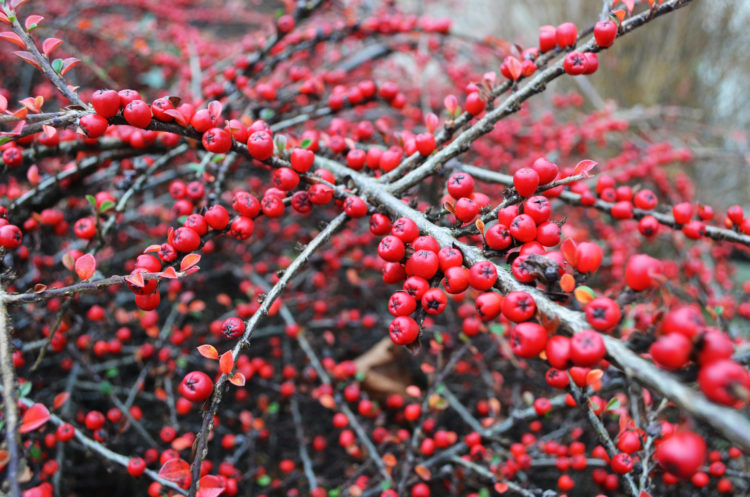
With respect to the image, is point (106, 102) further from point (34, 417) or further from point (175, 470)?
point (175, 470)

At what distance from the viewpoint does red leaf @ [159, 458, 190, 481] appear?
1325mm

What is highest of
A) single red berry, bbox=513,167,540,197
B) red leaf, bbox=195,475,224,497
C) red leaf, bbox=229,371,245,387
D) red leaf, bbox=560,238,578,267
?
single red berry, bbox=513,167,540,197

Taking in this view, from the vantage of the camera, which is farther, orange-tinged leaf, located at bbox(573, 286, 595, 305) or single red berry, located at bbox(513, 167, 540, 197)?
single red berry, located at bbox(513, 167, 540, 197)

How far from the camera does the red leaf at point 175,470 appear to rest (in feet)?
4.35

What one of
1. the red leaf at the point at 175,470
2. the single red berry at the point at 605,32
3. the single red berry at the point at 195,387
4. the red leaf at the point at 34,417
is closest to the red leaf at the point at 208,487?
the red leaf at the point at 175,470

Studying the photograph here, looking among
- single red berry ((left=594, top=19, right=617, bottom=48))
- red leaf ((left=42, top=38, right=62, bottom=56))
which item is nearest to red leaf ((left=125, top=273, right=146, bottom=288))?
red leaf ((left=42, top=38, right=62, bottom=56))

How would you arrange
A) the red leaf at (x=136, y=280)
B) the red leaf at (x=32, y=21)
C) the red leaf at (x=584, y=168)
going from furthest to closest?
the red leaf at (x=32, y=21), the red leaf at (x=584, y=168), the red leaf at (x=136, y=280)

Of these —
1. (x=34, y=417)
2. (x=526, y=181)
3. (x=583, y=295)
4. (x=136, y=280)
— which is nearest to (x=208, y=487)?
(x=34, y=417)

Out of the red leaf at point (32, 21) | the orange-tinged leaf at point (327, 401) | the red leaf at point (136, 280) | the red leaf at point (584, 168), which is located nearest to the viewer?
the red leaf at point (136, 280)

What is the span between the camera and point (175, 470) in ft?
4.40

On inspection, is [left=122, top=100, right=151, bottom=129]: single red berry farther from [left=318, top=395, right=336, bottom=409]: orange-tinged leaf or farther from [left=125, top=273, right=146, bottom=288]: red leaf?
[left=318, top=395, right=336, bottom=409]: orange-tinged leaf

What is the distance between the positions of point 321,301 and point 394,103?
1588 millimetres

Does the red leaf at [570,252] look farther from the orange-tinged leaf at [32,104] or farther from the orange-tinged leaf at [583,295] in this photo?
the orange-tinged leaf at [32,104]

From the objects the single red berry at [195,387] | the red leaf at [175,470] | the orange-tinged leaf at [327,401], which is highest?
the single red berry at [195,387]
